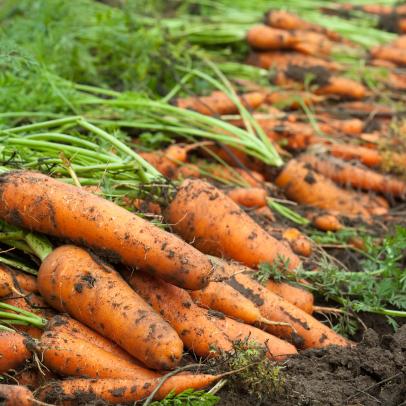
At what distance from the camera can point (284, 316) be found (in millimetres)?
3109

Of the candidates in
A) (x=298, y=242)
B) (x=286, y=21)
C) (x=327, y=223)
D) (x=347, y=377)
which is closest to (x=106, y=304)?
(x=347, y=377)

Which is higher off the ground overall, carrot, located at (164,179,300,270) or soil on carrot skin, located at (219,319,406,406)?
carrot, located at (164,179,300,270)

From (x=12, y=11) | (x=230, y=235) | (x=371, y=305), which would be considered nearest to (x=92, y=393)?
(x=230, y=235)

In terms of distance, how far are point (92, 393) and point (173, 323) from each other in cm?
46

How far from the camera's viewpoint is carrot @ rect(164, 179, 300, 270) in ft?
10.7

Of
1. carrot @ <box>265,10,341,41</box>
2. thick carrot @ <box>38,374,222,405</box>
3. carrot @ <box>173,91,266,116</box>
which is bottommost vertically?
thick carrot @ <box>38,374,222,405</box>

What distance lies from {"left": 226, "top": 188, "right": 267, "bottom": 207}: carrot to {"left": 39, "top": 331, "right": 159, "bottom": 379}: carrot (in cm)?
143

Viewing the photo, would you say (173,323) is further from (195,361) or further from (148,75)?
(148,75)

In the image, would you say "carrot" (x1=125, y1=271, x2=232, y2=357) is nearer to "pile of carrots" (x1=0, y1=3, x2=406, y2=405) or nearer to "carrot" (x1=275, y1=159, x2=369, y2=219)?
"pile of carrots" (x1=0, y1=3, x2=406, y2=405)

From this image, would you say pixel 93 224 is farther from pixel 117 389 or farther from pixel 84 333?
pixel 117 389

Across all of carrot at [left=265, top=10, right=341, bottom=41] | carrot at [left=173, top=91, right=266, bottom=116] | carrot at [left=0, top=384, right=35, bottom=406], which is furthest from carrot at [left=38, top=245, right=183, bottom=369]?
carrot at [left=265, top=10, right=341, bottom=41]

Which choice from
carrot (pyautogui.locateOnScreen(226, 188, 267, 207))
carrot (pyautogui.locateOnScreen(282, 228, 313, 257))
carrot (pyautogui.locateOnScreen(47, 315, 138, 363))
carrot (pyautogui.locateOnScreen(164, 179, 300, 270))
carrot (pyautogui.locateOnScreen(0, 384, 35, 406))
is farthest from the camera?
carrot (pyautogui.locateOnScreen(226, 188, 267, 207))

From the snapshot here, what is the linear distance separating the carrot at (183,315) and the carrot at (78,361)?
253 millimetres

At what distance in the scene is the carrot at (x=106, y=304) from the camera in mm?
2562
